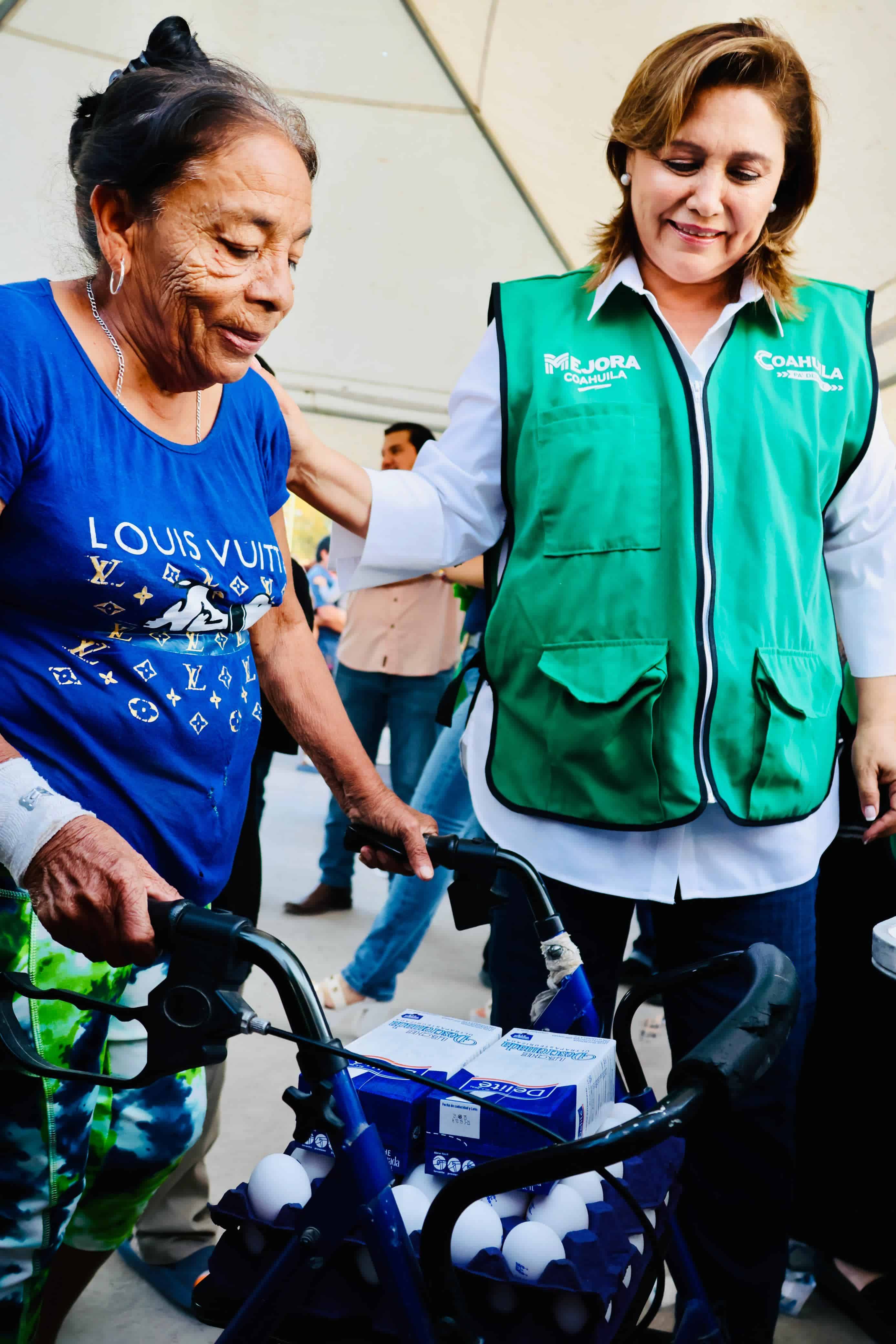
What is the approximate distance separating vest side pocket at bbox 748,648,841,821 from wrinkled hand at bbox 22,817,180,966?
734 mm

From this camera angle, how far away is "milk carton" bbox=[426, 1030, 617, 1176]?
0.96 meters

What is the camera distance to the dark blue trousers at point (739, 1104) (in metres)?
1.39

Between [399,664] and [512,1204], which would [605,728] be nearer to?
[512,1204]

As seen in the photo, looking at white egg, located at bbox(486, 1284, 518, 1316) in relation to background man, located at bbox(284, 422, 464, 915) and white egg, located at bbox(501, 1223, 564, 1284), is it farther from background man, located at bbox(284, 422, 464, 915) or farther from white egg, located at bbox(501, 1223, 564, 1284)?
background man, located at bbox(284, 422, 464, 915)

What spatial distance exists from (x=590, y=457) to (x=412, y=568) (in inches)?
12.5

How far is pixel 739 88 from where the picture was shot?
1343mm

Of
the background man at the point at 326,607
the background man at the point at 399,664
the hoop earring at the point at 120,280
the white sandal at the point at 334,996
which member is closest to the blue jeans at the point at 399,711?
the background man at the point at 399,664

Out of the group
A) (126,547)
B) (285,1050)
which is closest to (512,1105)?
(126,547)

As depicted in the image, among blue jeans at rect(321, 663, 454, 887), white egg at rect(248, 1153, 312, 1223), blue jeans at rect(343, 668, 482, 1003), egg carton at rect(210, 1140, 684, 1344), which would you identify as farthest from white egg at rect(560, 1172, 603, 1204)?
blue jeans at rect(321, 663, 454, 887)

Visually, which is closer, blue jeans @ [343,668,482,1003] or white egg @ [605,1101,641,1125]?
white egg @ [605,1101,641,1125]

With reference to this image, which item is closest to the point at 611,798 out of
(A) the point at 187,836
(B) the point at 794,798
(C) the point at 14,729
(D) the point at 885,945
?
(B) the point at 794,798

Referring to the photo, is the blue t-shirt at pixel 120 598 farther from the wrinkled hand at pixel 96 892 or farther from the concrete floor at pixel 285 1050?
the concrete floor at pixel 285 1050

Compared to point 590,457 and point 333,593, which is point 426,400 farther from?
point 590,457

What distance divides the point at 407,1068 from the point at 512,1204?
0.48ft
